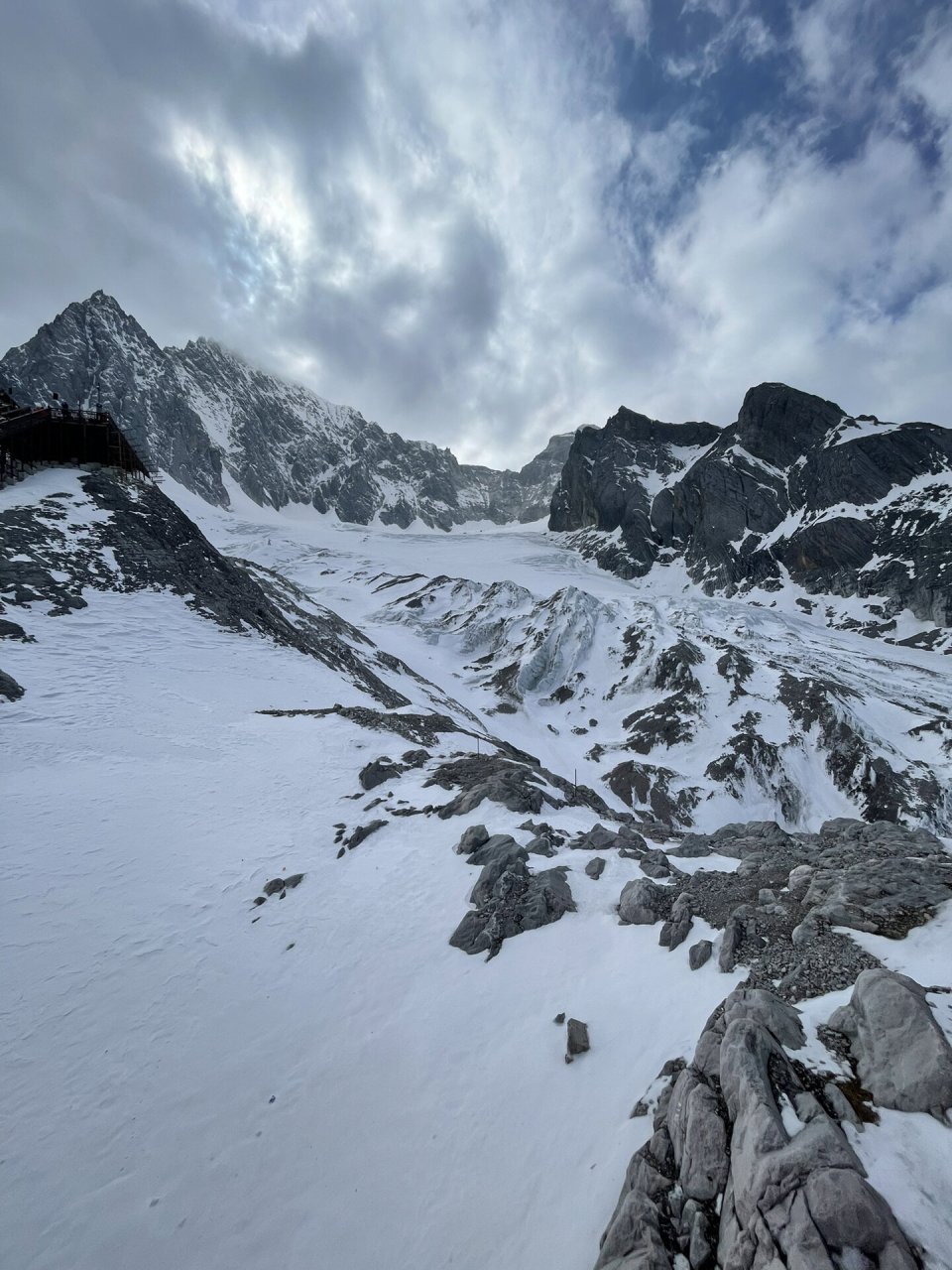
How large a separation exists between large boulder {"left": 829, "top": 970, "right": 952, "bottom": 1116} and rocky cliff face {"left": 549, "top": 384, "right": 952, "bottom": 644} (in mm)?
132147

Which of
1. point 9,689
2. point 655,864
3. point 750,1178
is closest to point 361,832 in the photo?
point 655,864

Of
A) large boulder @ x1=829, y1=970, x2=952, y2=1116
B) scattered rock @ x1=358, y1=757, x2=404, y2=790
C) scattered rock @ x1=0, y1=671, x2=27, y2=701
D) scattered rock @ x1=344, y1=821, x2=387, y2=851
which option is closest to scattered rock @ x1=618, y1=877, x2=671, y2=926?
large boulder @ x1=829, y1=970, x2=952, y2=1116

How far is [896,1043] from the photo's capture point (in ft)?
16.7

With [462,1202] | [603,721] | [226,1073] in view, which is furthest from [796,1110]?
[603,721]

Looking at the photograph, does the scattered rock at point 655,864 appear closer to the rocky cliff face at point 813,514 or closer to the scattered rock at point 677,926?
the scattered rock at point 677,926

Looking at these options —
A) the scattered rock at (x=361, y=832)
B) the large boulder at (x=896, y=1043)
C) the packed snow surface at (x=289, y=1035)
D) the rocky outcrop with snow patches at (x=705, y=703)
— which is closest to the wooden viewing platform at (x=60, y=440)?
the packed snow surface at (x=289, y=1035)

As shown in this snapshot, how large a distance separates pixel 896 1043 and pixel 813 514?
178m

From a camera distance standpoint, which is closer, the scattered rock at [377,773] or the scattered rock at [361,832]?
the scattered rock at [361,832]

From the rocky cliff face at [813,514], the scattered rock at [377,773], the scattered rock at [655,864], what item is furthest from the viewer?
the rocky cliff face at [813,514]

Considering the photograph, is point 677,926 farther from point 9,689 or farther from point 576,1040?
point 9,689

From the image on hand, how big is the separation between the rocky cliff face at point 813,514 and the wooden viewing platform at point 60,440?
13798 cm

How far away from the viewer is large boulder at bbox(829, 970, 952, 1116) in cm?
462

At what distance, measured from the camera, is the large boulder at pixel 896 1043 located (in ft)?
15.2

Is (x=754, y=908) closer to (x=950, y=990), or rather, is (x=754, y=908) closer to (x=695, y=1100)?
(x=950, y=990)
